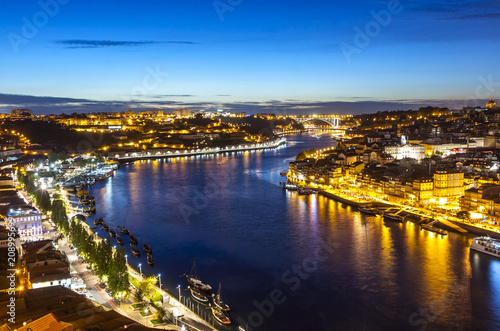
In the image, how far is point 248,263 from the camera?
6.38 meters

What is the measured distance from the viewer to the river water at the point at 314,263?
4.88m

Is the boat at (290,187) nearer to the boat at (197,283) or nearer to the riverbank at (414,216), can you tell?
the riverbank at (414,216)

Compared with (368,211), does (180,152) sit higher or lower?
lower

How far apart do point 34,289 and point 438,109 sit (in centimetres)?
3016

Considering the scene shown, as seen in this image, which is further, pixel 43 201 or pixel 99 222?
pixel 43 201

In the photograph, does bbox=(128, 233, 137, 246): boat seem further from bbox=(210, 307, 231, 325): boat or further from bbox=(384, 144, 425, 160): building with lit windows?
bbox=(384, 144, 425, 160): building with lit windows

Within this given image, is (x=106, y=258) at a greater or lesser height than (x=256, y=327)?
greater

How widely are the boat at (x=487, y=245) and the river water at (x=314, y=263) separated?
0.11 m

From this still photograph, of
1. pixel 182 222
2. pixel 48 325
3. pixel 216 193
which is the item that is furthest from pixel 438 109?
pixel 48 325

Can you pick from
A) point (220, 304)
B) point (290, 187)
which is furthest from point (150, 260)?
point (290, 187)

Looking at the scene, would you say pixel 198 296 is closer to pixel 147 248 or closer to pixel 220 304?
pixel 220 304

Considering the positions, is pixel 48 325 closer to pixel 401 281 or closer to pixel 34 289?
pixel 34 289

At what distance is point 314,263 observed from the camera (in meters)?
6.35

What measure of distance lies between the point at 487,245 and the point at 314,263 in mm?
2498
